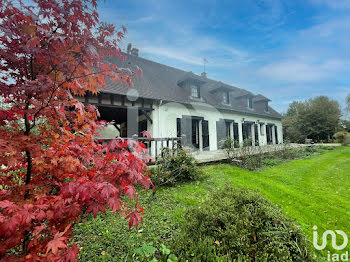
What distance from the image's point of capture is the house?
8328 mm

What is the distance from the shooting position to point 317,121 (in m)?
20.7

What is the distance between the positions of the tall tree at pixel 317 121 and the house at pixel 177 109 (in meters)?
8.22

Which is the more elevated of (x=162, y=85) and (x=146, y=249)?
(x=162, y=85)

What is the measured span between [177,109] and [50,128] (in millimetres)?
8479

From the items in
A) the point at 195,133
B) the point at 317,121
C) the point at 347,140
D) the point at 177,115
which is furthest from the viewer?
the point at 317,121

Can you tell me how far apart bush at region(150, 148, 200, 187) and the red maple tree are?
2644mm

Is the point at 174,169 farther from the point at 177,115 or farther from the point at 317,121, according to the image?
the point at 317,121

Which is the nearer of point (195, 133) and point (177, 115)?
point (177, 115)

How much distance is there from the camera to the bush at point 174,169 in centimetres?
428

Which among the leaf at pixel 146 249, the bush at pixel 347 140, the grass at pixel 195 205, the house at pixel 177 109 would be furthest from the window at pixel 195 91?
the bush at pixel 347 140

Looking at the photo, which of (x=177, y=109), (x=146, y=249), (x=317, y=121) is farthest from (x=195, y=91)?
(x=317, y=121)

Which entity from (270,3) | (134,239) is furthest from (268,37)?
(134,239)

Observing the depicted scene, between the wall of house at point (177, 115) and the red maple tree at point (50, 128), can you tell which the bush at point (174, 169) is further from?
the wall of house at point (177, 115)

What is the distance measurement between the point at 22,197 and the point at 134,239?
1533 millimetres
